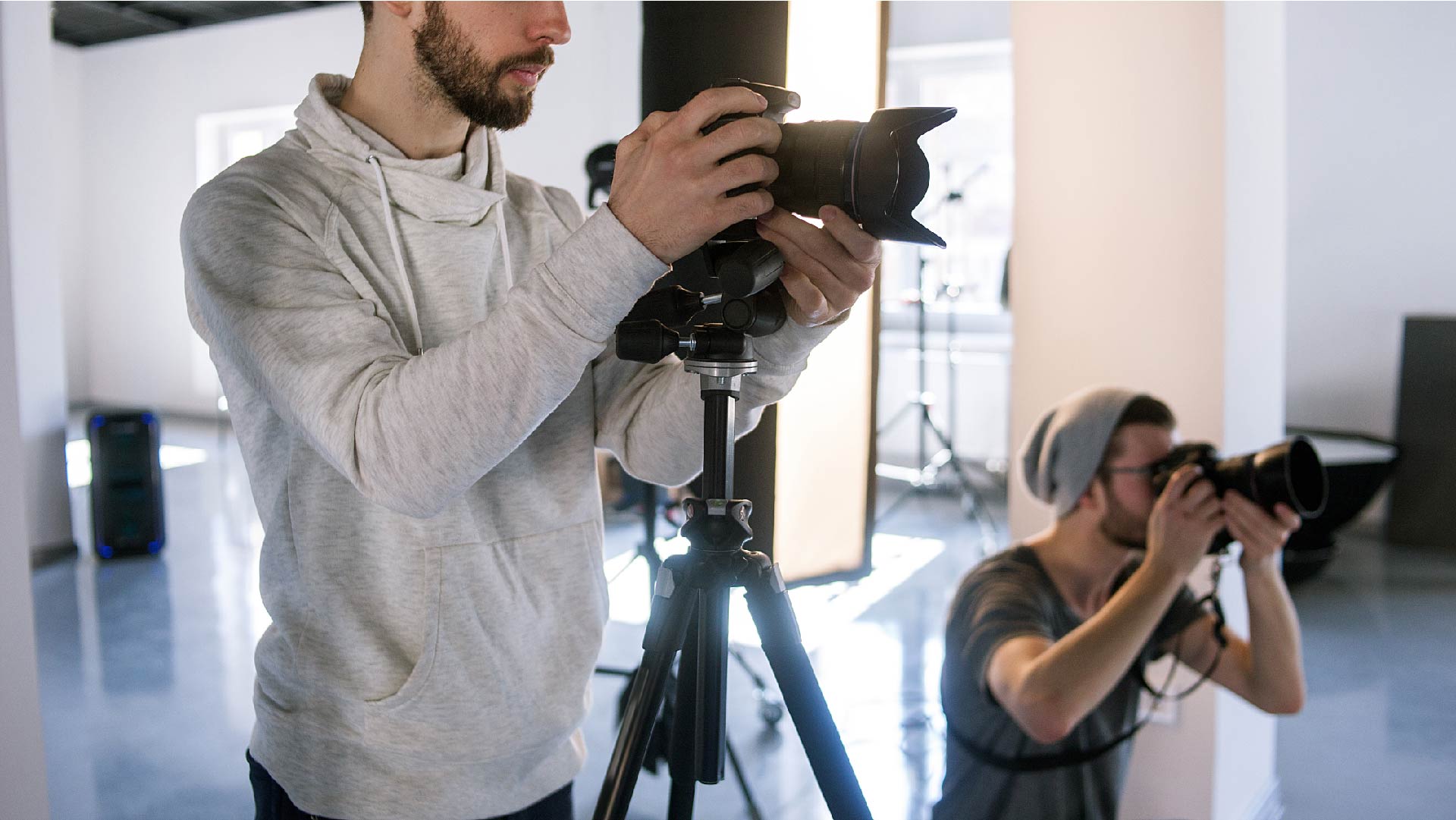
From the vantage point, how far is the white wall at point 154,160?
24.3 feet

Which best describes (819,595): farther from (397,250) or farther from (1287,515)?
(397,250)

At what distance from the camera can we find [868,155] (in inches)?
28.7

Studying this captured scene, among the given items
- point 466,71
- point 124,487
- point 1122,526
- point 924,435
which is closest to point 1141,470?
point 1122,526

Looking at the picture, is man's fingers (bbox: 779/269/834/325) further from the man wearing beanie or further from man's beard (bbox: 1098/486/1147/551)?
man's beard (bbox: 1098/486/1147/551)

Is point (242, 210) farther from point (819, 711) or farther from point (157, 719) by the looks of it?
point (157, 719)

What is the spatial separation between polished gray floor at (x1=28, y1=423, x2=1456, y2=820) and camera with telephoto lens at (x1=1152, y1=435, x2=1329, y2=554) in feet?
4.37


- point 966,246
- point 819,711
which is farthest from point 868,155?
point 966,246

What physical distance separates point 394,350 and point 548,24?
13.3 inches

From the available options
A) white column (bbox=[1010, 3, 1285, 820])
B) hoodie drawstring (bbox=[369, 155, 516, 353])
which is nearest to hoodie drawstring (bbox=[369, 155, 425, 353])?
hoodie drawstring (bbox=[369, 155, 516, 353])

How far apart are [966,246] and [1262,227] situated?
14.4 feet

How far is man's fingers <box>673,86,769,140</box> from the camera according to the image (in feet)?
2.27

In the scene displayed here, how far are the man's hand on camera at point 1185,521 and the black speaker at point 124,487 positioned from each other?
453 cm

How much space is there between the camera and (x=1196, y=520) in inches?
57.0

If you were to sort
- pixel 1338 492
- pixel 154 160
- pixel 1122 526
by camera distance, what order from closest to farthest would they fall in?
pixel 1122 526 < pixel 1338 492 < pixel 154 160
